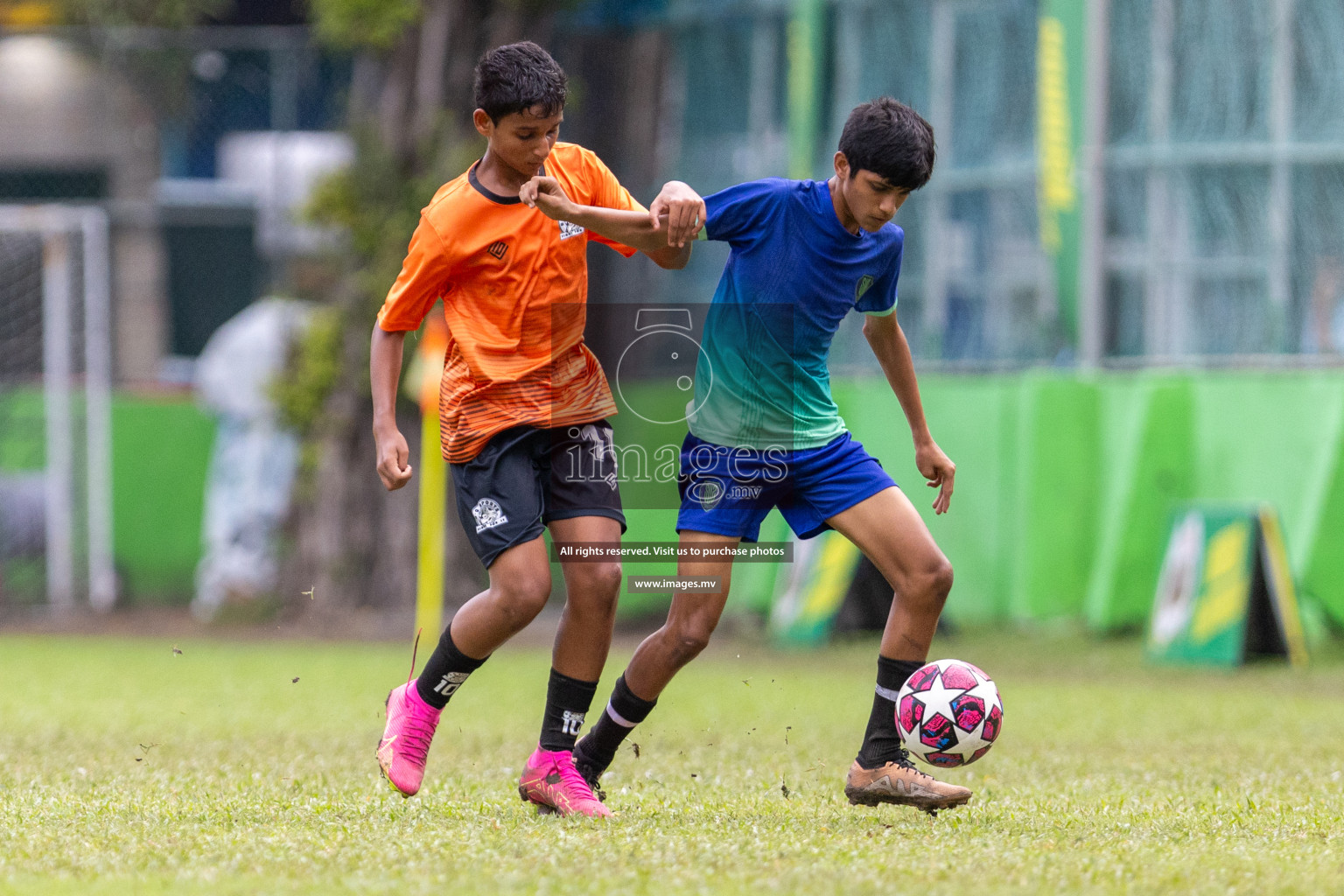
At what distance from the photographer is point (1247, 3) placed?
39.2ft

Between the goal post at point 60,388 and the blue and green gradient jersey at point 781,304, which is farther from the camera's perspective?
the goal post at point 60,388

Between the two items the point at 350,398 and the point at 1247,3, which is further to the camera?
the point at 350,398

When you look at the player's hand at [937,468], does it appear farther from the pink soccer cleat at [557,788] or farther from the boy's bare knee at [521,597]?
the pink soccer cleat at [557,788]

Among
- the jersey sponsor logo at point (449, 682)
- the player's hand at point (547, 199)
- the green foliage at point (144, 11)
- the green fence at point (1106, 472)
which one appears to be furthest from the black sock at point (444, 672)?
the green foliage at point (144, 11)

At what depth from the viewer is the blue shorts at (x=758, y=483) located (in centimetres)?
500

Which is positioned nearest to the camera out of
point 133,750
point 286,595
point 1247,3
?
point 133,750

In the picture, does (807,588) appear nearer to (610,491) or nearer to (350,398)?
(350,398)

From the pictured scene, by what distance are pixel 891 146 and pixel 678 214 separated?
594 millimetres

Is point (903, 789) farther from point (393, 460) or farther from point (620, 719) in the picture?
point (393, 460)

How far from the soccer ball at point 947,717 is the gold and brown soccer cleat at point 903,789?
7 centimetres

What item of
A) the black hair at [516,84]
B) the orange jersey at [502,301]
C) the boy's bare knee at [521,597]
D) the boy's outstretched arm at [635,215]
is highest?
the black hair at [516,84]

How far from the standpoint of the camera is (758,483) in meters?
5.02

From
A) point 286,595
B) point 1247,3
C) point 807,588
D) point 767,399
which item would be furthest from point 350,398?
point 767,399

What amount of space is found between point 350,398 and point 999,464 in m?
5.22
